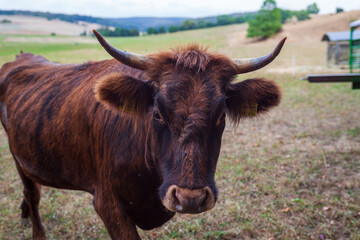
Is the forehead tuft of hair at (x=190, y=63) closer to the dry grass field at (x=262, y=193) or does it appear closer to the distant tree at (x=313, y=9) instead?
the dry grass field at (x=262, y=193)

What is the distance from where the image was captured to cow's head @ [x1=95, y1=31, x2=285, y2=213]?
81.8 inches

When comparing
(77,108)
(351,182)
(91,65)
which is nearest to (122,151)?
(77,108)

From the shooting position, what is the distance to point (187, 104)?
7.02ft

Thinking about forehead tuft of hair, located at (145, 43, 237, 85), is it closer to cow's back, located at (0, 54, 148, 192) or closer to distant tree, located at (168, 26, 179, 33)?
cow's back, located at (0, 54, 148, 192)

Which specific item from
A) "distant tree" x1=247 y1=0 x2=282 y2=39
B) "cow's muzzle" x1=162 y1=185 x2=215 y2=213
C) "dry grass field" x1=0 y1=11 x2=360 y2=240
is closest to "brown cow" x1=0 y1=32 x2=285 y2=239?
"cow's muzzle" x1=162 y1=185 x2=215 y2=213

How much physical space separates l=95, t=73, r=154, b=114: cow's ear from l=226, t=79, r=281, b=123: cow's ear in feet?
2.34

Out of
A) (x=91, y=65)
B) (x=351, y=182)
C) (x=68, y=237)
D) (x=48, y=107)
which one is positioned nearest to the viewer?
(x=48, y=107)

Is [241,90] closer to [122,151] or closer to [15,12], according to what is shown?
[122,151]

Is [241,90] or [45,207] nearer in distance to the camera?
[241,90]

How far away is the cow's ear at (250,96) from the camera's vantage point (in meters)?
2.63

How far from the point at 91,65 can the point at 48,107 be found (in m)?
0.72

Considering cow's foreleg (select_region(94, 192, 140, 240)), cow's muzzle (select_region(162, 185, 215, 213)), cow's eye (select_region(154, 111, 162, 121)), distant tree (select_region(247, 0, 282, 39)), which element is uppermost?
distant tree (select_region(247, 0, 282, 39))

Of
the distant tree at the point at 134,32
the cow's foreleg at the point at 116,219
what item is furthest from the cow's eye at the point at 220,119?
the distant tree at the point at 134,32

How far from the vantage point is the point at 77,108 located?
122 inches
